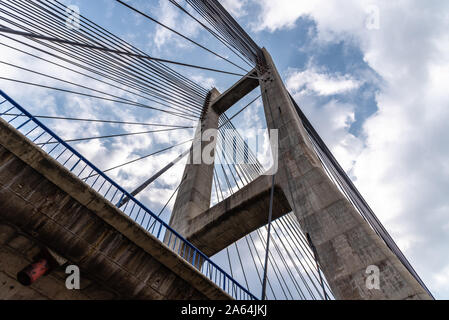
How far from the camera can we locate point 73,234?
4.69 meters

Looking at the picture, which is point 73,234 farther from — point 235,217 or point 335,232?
point 235,217

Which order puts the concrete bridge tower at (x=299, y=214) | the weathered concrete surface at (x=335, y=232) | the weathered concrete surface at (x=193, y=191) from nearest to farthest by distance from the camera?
the weathered concrete surface at (x=335, y=232), the concrete bridge tower at (x=299, y=214), the weathered concrete surface at (x=193, y=191)

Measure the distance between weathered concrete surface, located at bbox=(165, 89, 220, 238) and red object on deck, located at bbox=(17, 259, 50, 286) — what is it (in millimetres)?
7157

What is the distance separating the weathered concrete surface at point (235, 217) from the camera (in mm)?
10117

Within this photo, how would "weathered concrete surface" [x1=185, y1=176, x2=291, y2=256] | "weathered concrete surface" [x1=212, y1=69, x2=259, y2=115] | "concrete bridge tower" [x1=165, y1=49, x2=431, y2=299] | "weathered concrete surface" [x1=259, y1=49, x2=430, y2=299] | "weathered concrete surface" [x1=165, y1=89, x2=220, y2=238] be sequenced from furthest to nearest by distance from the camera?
"weathered concrete surface" [x1=212, y1=69, x2=259, y2=115] → "weathered concrete surface" [x1=165, y1=89, x2=220, y2=238] → "weathered concrete surface" [x1=185, y1=176, x2=291, y2=256] → "concrete bridge tower" [x1=165, y1=49, x2=431, y2=299] → "weathered concrete surface" [x1=259, y1=49, x2=430, y2=299]

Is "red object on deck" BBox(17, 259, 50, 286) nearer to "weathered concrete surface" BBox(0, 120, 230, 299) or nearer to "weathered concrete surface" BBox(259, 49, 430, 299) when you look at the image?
"weathered concrete surface" BBox(0, 120, 230, 299)

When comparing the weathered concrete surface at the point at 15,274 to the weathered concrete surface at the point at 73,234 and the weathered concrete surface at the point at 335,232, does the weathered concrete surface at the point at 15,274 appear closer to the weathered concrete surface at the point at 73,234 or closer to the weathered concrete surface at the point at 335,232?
the weathered concrete surface at the point at 73,234

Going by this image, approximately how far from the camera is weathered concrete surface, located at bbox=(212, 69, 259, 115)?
1789 cm

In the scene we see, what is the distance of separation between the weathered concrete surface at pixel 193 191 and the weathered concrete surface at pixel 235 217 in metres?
0.70

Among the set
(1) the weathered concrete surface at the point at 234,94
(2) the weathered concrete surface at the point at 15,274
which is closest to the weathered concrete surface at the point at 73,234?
(2) the weathered concrete surface at the point at 15,274

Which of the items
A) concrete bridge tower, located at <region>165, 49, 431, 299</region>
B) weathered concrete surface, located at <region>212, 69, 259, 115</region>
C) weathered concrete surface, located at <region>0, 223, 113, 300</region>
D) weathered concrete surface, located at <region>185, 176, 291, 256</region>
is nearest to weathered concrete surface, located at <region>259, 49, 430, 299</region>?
concrete bridge tower, located at <region>165, 49, 431, 299</region>

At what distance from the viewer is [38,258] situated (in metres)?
4.54

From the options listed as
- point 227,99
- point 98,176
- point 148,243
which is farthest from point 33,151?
point 227,99

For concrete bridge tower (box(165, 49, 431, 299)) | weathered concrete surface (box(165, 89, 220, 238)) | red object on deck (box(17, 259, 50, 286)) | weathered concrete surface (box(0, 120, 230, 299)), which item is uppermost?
weathered concrete surface (box(165, 89, 220, 238))
